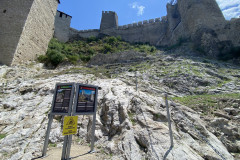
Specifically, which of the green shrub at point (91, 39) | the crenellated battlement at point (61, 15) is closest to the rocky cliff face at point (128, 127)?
the green shrub at point (91, 39)

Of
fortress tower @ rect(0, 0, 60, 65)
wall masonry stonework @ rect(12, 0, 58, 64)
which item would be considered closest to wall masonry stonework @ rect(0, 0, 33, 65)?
fortress tower @ rect(0, 0, 60, 65)

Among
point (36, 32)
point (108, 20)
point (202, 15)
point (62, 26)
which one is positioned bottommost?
point (36, 32)

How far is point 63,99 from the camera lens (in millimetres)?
3936

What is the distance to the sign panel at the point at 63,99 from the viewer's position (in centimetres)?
385

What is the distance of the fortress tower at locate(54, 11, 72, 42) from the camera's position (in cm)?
2814

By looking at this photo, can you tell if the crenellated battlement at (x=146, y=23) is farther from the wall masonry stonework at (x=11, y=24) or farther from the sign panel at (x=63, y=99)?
the sign panel at (x=63, y=99)

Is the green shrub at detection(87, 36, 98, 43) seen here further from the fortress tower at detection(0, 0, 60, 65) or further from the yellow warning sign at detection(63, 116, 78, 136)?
the yellow warning sign at detection(63, 116, 78, 136)

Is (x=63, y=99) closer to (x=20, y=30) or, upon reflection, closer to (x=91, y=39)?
(x=20, y=30)

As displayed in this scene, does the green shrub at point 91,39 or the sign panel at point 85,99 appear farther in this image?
the green shrub at point 91,39

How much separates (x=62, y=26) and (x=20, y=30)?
54.2 ft

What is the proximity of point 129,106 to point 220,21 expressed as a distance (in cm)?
2470

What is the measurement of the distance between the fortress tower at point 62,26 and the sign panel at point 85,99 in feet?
93.0

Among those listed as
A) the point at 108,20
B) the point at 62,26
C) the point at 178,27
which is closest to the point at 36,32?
the point at 62,26

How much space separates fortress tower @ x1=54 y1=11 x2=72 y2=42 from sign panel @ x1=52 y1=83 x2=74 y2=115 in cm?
2812
